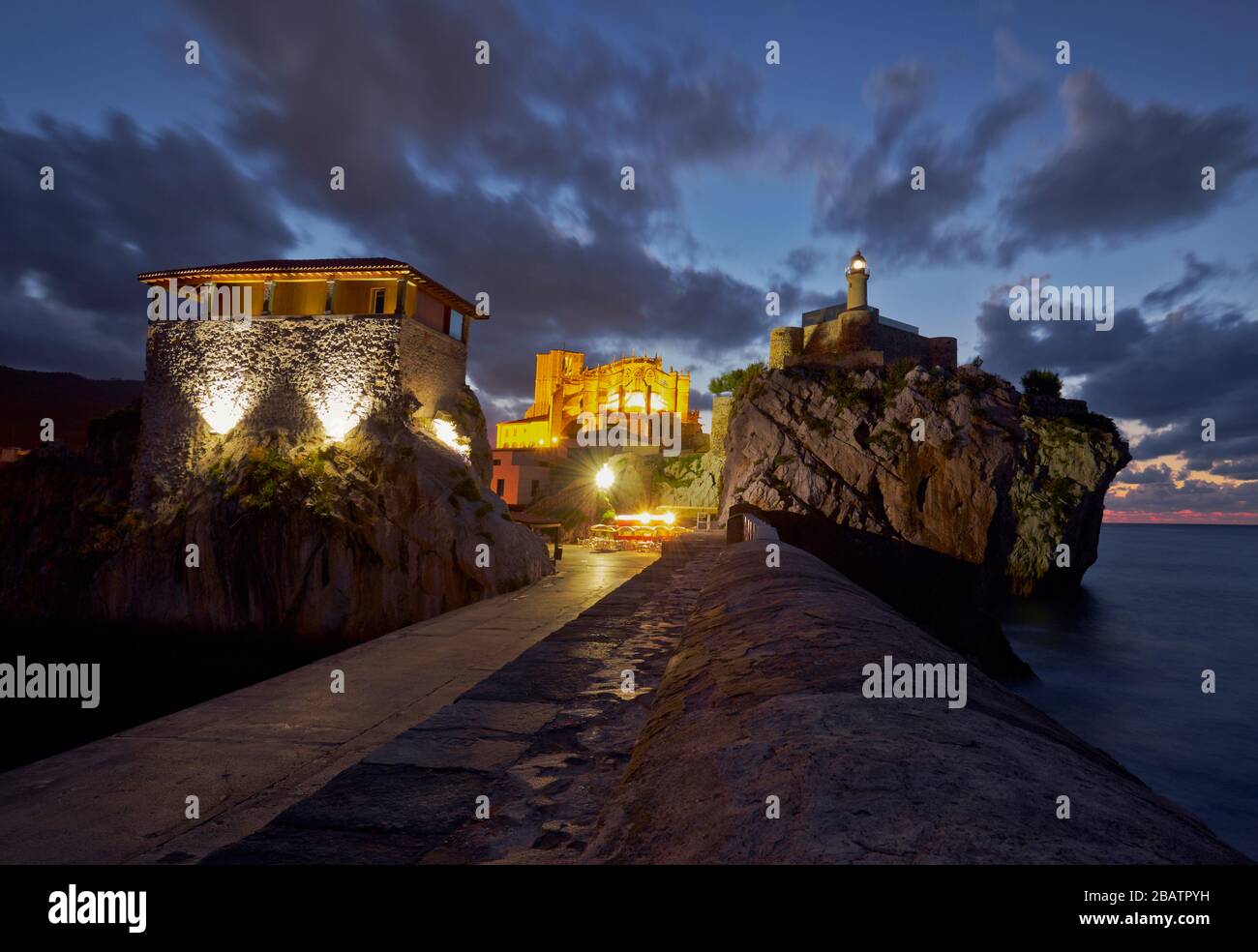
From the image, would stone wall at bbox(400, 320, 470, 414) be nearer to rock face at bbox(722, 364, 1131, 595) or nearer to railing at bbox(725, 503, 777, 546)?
railing at bbox(725, 503, 777, 546)

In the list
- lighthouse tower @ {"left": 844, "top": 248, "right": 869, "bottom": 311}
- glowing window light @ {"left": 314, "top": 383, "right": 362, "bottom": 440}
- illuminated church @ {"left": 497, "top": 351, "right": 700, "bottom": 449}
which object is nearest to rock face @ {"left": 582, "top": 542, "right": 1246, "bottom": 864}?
glowing window light @ {"left": 314, "top": 383, "right": 362, "bottom": 440}

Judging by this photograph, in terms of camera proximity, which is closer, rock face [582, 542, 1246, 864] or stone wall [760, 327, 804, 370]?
rock face [582, 542, 1246, 864]

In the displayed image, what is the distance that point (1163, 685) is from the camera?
24.7 metres

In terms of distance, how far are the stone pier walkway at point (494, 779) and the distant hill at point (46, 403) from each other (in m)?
72.9

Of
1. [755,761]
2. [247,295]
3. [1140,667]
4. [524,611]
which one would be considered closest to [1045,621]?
[1140,667]

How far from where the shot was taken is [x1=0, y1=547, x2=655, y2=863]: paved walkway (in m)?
3.16

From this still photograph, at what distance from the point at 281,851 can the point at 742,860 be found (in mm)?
1558

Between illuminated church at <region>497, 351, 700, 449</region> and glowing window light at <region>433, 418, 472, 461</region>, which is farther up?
illuminated church at <region>497, 351, 700, 449</region>

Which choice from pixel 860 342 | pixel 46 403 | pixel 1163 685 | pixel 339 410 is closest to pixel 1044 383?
pixel 860 342

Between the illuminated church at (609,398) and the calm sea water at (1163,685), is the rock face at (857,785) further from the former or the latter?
the illuminated church at (609,398)

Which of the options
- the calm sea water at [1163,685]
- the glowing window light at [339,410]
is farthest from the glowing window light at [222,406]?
the calm sea water at [1163,685]

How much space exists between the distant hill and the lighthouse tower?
6584 centimetres
